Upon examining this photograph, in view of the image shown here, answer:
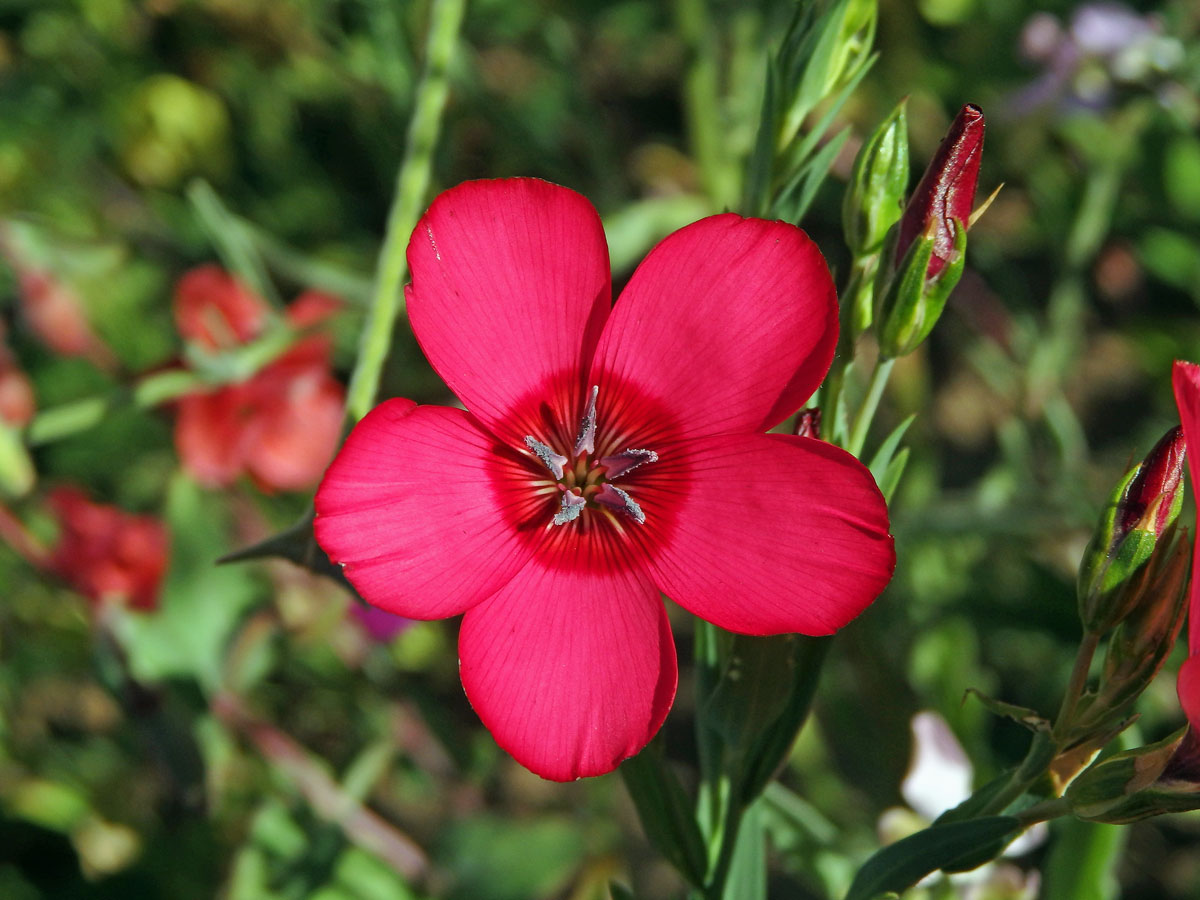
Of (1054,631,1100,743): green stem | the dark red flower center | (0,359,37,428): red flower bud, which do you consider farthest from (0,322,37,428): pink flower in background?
(1054,631,1100,743): green stem

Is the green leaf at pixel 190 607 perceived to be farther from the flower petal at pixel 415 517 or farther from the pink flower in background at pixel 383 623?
the flower petal at pixel 415 517

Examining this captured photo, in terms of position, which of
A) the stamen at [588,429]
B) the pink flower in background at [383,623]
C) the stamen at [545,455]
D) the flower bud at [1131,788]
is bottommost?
the flower bud at [1131,788]

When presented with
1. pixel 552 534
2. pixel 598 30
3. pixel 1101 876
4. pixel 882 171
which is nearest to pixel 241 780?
pixel 552 534

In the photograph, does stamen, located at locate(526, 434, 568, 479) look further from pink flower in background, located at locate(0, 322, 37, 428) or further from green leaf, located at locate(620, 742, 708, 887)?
pink flower in background, located at locate(0, 322, 37, 428)

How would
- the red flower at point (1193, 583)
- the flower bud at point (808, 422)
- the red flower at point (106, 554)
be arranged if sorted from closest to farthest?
1. the red flower at point (1193, 583)
2. the flower bud at point (808, 422)
3. the red flower at point (106, 554)

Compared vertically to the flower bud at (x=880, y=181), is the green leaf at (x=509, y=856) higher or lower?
lower

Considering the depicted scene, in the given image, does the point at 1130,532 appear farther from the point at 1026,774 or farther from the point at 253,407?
the point at 253,407

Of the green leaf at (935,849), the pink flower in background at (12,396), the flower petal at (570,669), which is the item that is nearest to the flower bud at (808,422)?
the flower petal at (570,669)
